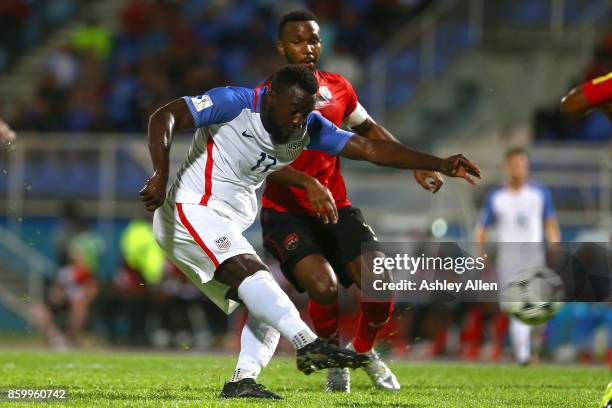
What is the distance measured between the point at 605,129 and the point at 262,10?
24.8 feet

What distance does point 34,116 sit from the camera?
2027cm

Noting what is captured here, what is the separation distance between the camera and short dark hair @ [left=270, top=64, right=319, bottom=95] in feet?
21.6

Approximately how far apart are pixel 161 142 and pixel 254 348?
4.60 feet

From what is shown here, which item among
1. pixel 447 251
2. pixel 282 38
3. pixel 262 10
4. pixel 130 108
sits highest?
pixel 262 10

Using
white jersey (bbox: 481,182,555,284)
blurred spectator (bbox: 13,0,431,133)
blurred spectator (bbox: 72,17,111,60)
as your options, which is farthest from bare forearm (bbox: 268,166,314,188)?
blurred spectator (bbox: 72,17,111,60)

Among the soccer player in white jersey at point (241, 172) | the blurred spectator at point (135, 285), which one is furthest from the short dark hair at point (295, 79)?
the blurred spectator at point (135, 285)

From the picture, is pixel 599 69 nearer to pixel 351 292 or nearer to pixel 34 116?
pixel 351 292

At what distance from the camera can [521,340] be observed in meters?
12.6

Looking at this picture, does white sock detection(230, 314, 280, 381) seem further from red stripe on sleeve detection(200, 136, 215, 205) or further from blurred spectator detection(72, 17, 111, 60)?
blurred spectator detection(72, 17, 111, 60)

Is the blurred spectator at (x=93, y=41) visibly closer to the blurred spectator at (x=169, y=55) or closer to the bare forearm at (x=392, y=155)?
the blurred spectator at (x=169, y=55)

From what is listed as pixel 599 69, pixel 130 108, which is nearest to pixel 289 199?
pixel 599 69

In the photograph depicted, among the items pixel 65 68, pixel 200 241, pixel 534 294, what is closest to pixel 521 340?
pixel 534 294

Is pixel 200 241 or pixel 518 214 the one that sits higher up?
pixel 518 214

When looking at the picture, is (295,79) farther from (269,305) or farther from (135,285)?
(135,285)
